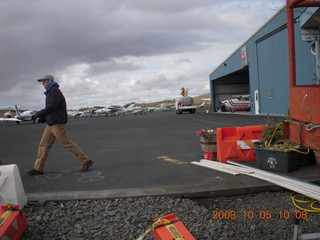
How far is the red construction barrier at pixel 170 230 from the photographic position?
231cm

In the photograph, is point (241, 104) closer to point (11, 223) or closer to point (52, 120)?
point (52, 120)

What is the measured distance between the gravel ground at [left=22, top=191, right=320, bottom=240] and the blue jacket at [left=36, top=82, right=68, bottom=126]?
2153 mm

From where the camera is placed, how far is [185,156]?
7520mm

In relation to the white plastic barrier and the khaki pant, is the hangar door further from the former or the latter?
the white plastic barrier

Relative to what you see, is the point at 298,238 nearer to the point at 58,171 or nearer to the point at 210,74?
the point at 58,171

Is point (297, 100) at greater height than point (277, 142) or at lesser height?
greater

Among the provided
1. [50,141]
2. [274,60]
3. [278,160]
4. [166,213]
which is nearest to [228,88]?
[274,60]

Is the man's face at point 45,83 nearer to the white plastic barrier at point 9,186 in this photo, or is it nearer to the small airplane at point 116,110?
the white plastic barrier at point 9,186

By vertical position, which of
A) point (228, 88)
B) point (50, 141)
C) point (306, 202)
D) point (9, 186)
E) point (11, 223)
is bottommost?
point (306, 202)

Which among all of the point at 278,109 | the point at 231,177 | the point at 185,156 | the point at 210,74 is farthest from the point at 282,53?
the point at 210,74

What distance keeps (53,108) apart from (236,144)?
3.89 meters

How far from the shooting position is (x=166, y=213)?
379cm

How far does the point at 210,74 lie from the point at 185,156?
43.3 m

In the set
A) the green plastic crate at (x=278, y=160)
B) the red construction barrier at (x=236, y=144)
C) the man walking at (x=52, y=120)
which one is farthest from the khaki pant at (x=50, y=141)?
the green plastic crate at (x=278, y=160)
